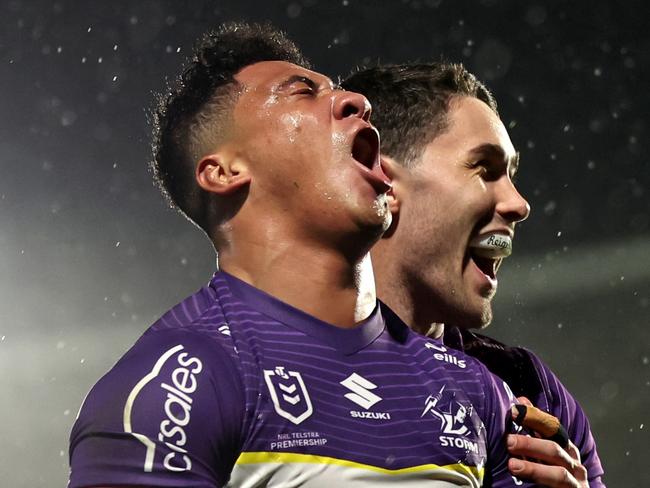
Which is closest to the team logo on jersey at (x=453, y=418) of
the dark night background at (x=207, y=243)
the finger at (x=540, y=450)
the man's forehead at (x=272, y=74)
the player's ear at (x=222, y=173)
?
the finger at (x=540, y=450)

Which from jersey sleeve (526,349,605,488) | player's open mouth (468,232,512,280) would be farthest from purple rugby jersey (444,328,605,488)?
player's open mouth (468,232,512,280)

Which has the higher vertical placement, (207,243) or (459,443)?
(207,243)

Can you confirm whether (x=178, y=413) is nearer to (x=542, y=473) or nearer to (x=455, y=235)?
(x=542, y=473)

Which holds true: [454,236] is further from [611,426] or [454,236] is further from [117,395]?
[611,426]

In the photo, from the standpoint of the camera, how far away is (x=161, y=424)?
113 centimetres

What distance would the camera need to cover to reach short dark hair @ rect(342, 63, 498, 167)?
2.04 m

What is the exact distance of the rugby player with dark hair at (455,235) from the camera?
1.92m

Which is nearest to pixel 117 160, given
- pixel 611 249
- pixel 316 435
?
pixel 611 249

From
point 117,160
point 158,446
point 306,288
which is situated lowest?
point 158,446

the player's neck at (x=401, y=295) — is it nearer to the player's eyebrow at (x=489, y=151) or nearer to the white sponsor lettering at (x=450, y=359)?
the player's eyebrow at (x=489, y=151)

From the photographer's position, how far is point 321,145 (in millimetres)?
1438

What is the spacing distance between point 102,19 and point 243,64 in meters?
2.75

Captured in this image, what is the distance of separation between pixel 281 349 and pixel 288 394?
3.4 inches

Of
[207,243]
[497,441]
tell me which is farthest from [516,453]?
[207,243]
